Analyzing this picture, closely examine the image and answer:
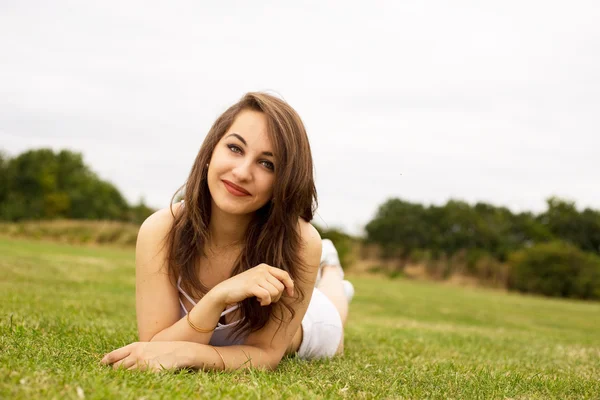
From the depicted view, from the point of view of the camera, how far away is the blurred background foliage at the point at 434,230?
3828 cm

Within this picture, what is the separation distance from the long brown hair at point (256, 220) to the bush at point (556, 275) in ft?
124

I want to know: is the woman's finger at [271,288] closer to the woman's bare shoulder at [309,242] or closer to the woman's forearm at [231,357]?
the woman's forearm at [231,357]

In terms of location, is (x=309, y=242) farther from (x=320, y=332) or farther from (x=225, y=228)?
(x=320, y=332)

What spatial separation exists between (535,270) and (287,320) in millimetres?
38349

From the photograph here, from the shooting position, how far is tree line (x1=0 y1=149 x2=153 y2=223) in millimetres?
52031

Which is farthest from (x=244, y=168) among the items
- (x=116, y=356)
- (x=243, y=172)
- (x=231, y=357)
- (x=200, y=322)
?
(x=116, y=356)

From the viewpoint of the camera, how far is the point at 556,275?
3816 cm

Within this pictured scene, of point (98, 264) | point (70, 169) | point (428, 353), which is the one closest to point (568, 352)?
point (428, 353)

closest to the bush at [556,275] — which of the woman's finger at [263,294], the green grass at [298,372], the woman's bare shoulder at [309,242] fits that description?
the green grass at [298,372]

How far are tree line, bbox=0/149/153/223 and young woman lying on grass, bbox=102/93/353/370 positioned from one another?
46104mm

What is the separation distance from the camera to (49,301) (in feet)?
24.7

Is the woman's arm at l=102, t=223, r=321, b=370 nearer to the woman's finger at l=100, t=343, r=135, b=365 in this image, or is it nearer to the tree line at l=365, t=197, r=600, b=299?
the woman's finger at l=100, t=343, r=135, b=365

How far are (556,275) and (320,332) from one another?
3788 cm

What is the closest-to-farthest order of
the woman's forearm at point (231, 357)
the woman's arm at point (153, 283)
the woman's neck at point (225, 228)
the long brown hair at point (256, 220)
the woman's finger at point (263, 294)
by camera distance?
the woman's finger at point (263, 294) → the woman's forearm at point (231, 357) → the long brown hair at point (256, 220) → the woman's arm at point (153, 283) → the woman's neck at point (225, 228)
